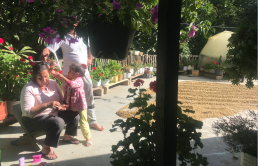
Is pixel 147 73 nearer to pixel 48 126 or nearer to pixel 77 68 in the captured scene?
pixel 77 68

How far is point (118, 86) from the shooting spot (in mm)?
7434

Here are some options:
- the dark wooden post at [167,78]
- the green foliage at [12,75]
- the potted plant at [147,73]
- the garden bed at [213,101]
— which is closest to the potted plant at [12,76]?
the green foliage at [12,75]

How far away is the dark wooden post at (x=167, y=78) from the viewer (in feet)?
4.28

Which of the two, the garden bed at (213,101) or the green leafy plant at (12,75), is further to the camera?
the garden bed at (213,101)

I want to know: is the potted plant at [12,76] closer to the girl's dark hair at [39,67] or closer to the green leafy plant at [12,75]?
the green leafy plant at [12,75]

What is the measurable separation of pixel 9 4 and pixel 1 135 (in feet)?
7.65

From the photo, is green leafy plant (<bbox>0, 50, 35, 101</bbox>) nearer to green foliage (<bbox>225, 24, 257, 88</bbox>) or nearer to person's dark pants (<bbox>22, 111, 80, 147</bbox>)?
person's dark pants (<bbox>22, 111, 80, 147</bbox>)

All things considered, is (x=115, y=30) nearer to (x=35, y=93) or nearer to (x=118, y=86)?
(x=35, y=93)

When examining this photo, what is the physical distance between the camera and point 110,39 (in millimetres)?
1405

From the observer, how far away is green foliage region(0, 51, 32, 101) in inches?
139

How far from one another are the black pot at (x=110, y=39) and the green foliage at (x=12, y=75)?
8.38 feet

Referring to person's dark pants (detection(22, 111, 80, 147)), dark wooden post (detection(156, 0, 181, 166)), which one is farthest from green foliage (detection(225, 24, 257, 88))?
person's dark pants (detection(22, 111, 80, 147))

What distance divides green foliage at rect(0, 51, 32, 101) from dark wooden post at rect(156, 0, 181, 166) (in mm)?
2832

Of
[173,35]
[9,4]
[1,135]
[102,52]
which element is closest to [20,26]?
[9,4]
